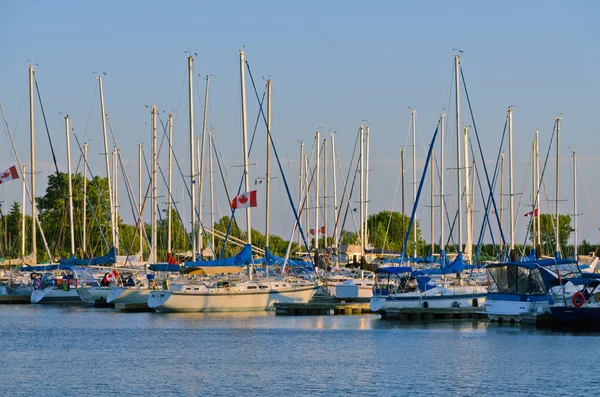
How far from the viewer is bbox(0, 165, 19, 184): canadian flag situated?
8056 cm

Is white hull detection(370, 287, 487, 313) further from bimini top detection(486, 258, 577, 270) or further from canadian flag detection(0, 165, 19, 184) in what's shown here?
canadian flag detection(0, 165, 19, 184)

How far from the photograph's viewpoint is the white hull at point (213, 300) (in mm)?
65250

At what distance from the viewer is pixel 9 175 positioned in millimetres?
81750

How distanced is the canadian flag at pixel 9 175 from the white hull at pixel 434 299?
31.4 metres

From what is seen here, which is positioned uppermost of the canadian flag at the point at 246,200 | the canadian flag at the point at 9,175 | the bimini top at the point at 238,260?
the canadian flag at the point at 9,175

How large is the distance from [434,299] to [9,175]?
116 feet

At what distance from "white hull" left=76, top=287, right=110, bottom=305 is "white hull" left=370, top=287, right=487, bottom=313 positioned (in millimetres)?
22579

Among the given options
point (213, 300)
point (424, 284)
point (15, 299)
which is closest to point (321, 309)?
point (213, 300)

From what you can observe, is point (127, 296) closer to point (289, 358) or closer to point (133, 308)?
point (133, 308)

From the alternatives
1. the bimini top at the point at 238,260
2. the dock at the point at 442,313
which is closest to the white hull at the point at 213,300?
the bimini top at the point at 238,260

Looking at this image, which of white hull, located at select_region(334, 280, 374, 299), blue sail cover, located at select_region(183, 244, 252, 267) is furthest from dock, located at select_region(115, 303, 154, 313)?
white hull, located at select_region(334, 280, 374, 299)

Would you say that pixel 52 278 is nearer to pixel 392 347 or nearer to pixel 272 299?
pixel 272 299

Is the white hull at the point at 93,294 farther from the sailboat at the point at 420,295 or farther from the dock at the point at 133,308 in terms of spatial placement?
the sailboat at the point at 420,295

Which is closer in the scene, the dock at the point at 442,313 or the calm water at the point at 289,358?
the calm water at the point at 289,358
